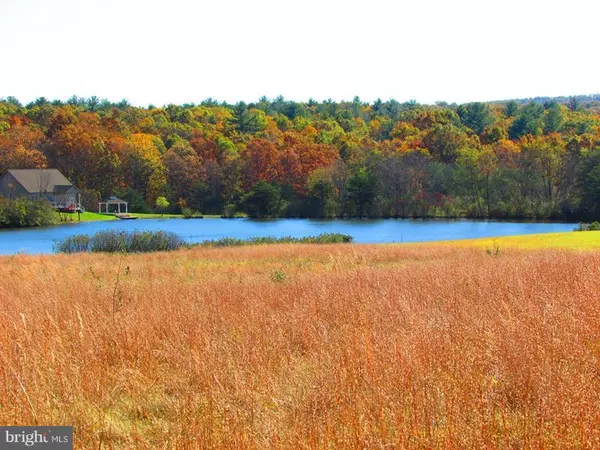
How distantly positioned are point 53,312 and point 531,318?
17.3ft

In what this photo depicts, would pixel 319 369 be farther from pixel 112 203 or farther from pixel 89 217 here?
pixel 112 203

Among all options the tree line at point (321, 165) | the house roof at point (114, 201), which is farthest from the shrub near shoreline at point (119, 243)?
the house roof at point (114, 201)

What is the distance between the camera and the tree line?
6981 cm

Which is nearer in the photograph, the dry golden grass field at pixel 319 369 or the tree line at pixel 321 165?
the dry golden grass field at pixel 319 369

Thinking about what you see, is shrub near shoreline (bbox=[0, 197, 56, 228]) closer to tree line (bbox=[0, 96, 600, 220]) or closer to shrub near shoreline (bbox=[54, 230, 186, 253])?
tree line (bbox=[0, 96, 600, 220])

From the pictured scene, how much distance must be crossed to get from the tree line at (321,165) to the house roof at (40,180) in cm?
567

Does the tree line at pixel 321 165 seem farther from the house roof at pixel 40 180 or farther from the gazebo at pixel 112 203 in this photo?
the house roof at pixel 40 180

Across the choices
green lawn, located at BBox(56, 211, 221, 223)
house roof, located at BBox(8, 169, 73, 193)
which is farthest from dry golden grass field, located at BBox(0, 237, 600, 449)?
house roof, located at BBox(8, 169, 73, 193)

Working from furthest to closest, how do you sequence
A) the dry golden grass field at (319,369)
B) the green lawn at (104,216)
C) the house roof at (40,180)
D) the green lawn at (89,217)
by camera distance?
the house roof at (40,180) < the green lawn at (104,216) < the green lawn at (89,217) < the dry golden grass field at (319,369)

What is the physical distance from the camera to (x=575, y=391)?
11.0 feet

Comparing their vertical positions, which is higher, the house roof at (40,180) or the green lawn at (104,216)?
the house roof at (40,180)

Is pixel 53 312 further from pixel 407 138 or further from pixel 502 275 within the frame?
pixel 407 138

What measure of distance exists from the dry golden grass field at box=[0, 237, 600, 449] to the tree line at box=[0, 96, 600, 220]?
62.0 m

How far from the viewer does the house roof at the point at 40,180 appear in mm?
75206
